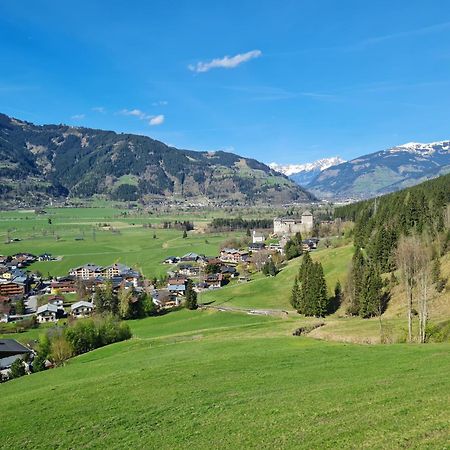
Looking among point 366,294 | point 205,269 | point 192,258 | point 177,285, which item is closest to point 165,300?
point 177,285

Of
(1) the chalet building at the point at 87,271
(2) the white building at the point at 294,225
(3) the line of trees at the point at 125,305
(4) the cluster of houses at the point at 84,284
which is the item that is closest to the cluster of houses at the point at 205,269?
(4) the cluster of houses at the point at 84,284

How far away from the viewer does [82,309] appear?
3602 inches

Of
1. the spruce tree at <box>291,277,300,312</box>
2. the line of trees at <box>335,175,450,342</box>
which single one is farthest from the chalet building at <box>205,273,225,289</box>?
the spruce tree at <box>291,277,300,312</box>

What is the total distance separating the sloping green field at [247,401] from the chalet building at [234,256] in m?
99.8

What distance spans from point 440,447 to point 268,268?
295 ft

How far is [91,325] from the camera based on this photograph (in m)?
60.1

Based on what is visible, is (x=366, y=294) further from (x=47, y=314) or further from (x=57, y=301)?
(x=57, y=301)

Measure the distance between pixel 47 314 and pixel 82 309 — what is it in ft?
21.3

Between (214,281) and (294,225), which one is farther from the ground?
(294,225)

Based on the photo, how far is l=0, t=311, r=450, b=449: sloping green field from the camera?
54.4 feet

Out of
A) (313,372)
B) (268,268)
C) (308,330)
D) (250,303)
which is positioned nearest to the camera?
(313,372)

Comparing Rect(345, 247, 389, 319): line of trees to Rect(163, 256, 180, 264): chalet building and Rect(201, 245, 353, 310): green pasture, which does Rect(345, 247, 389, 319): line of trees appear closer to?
Rect(201, 245, 353, 310): green pasture

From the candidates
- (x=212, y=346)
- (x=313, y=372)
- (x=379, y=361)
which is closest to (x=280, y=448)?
(x=313, y=372)

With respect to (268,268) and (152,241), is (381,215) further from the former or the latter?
(152,241)
